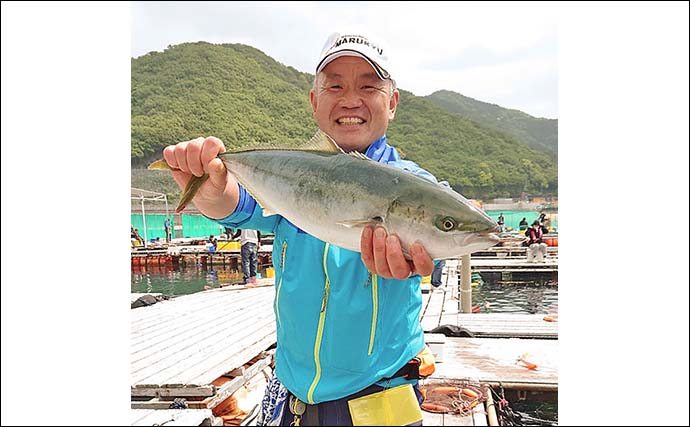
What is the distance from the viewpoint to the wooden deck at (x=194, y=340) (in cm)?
483

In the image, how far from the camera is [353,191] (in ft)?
4.86

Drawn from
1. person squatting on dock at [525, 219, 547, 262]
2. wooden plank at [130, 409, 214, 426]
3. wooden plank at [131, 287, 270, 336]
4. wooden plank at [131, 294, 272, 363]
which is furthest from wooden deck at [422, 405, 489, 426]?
person squatting on dock at [525, 219, 547, 262]

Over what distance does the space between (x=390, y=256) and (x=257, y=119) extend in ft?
118

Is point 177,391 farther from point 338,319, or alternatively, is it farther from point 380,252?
point 380,252

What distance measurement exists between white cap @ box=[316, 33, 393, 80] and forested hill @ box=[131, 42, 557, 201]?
29.7 m

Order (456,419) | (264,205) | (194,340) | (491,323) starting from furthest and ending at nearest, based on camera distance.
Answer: (491,323) < (194,340) < (456,419) < (264,205)

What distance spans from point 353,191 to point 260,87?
49.1m

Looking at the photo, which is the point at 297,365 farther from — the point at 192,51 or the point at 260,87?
the point at 192,51

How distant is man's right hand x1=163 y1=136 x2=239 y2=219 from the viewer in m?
1.76

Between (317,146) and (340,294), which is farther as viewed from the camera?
(340,294)

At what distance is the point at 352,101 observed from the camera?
1.88 m

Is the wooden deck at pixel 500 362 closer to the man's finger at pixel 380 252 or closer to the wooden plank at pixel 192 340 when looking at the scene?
the wooden plank at pixel 192 340

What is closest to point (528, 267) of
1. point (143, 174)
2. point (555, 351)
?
point (555, 351)

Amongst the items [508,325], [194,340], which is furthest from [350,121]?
[508,325]
